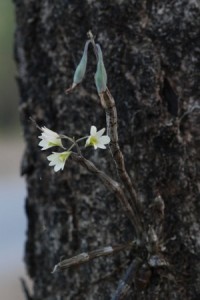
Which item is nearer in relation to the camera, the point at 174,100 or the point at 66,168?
the point at 174,100

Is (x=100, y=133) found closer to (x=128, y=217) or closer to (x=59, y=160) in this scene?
(x=59, y=160)

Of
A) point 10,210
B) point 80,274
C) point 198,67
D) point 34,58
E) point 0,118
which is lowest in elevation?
point 80,274

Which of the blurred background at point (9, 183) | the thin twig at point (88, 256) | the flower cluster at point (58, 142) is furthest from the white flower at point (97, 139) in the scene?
the blurred background at point (9, 183)

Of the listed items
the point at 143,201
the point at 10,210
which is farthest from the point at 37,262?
the point at 10,210

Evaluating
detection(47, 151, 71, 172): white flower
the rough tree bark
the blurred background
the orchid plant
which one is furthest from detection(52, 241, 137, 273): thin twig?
the blurred background

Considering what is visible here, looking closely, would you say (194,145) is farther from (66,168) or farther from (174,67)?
(66,168)

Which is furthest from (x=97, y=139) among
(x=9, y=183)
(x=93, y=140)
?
(x=9, y=183)

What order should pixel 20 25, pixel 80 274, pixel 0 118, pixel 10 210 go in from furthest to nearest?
pixel 0 118 < pixel 10 210 < pixel 20 25 < pixel 80 274

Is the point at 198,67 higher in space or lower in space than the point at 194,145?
higher
